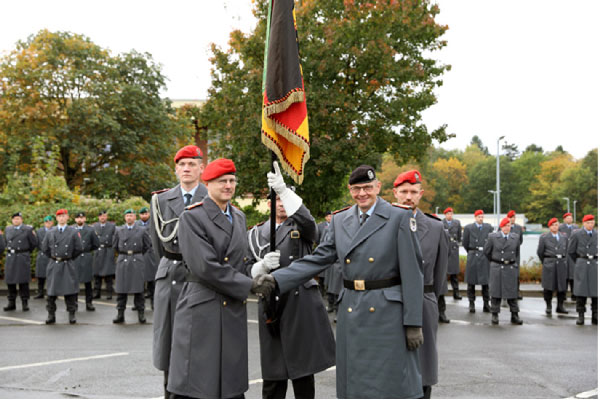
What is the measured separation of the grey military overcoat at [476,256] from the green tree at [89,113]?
2016cm

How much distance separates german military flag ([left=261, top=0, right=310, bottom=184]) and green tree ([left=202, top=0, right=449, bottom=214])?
1465 centimetres

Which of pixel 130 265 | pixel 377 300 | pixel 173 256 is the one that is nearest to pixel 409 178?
pixel 377 300

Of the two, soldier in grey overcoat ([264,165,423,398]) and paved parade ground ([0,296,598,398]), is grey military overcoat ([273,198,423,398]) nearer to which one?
soldier in grey overcoat ([264,165,423,398])

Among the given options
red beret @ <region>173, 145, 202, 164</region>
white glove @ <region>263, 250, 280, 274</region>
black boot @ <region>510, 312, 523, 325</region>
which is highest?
red beret @ <region>173, 145, 202, 164</region>

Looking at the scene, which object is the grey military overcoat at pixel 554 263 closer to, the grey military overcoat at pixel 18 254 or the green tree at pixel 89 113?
the grey military overcoat at pixel 18 254

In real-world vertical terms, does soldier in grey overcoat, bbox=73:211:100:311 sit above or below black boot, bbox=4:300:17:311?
above

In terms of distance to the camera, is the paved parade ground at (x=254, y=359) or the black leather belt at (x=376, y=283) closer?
the black leather belt at (x=376, y=283)

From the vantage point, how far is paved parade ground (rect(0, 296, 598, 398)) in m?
7.07

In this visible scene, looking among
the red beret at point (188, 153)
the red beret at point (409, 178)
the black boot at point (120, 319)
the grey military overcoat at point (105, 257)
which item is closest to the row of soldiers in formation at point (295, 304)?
the red beret at point (188, 153)

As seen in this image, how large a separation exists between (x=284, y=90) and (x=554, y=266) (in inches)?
471

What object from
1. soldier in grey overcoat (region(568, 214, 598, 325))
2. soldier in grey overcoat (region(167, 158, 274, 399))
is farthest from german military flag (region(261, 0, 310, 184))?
soldier in grey overcoat (region(568, 214, 598, 325))

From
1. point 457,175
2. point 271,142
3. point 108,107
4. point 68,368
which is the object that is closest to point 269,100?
point 271,142

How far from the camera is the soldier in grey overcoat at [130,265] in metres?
12.5

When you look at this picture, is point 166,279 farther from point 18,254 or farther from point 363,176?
point 18,254
